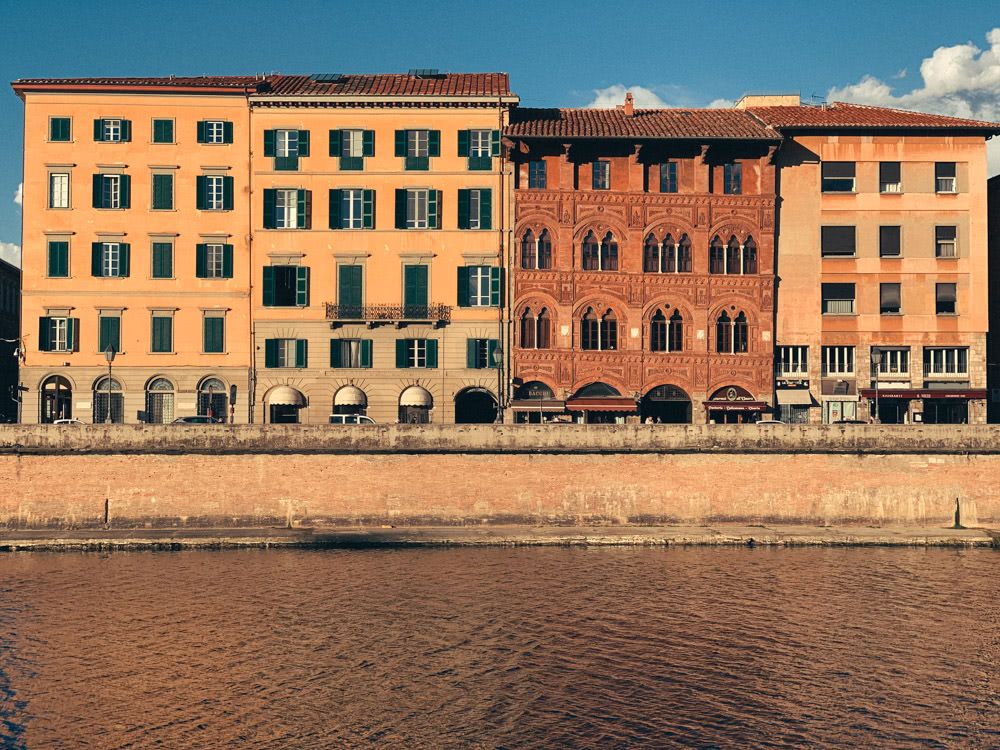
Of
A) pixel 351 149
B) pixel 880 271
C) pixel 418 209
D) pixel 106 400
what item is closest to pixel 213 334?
pixel 106 400

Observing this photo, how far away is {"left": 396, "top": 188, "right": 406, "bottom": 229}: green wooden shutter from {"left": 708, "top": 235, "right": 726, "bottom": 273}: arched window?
16.9 metres

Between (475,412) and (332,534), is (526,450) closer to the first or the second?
(332,534)

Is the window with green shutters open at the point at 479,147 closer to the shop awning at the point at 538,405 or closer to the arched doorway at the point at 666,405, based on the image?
the shop awning at the point at 538,405

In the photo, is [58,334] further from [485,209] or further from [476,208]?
[485,209]

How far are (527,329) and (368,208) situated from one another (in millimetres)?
10861

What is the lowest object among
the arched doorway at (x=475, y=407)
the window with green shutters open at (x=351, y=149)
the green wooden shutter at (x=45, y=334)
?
the arched doorway at (x=475, y=407)

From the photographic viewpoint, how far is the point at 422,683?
1070 inches

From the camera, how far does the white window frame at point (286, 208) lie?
5862cm

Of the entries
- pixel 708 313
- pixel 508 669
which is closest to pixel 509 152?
pixel 708 313

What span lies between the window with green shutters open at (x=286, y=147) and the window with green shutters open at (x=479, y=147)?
8535mm

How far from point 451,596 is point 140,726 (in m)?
12.8

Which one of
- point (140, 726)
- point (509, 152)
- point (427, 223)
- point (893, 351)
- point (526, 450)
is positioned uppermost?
point (509, 152)

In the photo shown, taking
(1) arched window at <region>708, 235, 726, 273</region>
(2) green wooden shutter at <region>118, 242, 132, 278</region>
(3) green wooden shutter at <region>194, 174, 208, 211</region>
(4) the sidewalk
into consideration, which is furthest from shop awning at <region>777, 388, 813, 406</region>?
(2) green wooden shutter at <region>118, 242, 132, 278</region>

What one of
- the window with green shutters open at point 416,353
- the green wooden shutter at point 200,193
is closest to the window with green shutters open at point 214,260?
the green wooden shutter at point 200,193
